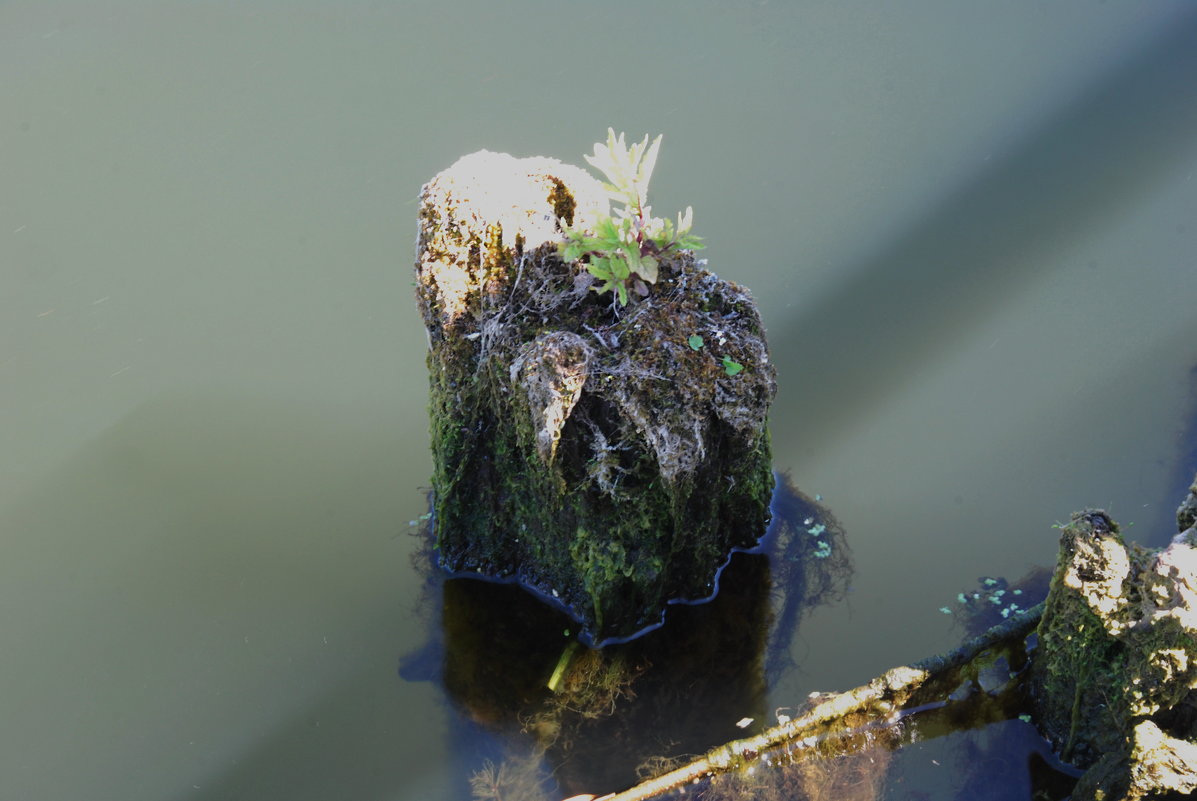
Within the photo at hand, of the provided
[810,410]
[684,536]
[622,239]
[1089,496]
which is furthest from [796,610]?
[622,239]

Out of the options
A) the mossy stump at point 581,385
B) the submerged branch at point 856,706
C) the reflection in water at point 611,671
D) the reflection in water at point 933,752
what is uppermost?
the mossy stump at point 581,385

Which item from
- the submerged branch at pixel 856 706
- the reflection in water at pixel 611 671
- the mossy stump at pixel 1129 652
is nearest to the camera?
the mossy stump at pixel 1129 652

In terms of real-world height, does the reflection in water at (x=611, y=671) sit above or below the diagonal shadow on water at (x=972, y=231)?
below

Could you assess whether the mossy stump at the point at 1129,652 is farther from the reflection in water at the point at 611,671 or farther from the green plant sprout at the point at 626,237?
the green plant sprout at the point at 626,237

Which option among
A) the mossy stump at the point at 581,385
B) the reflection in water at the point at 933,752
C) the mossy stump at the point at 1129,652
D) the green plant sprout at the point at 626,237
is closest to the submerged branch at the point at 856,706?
the reflection in water at the point at 933,752

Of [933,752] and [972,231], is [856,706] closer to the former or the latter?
[933,752]

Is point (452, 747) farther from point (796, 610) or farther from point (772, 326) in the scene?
point (772, 326)
